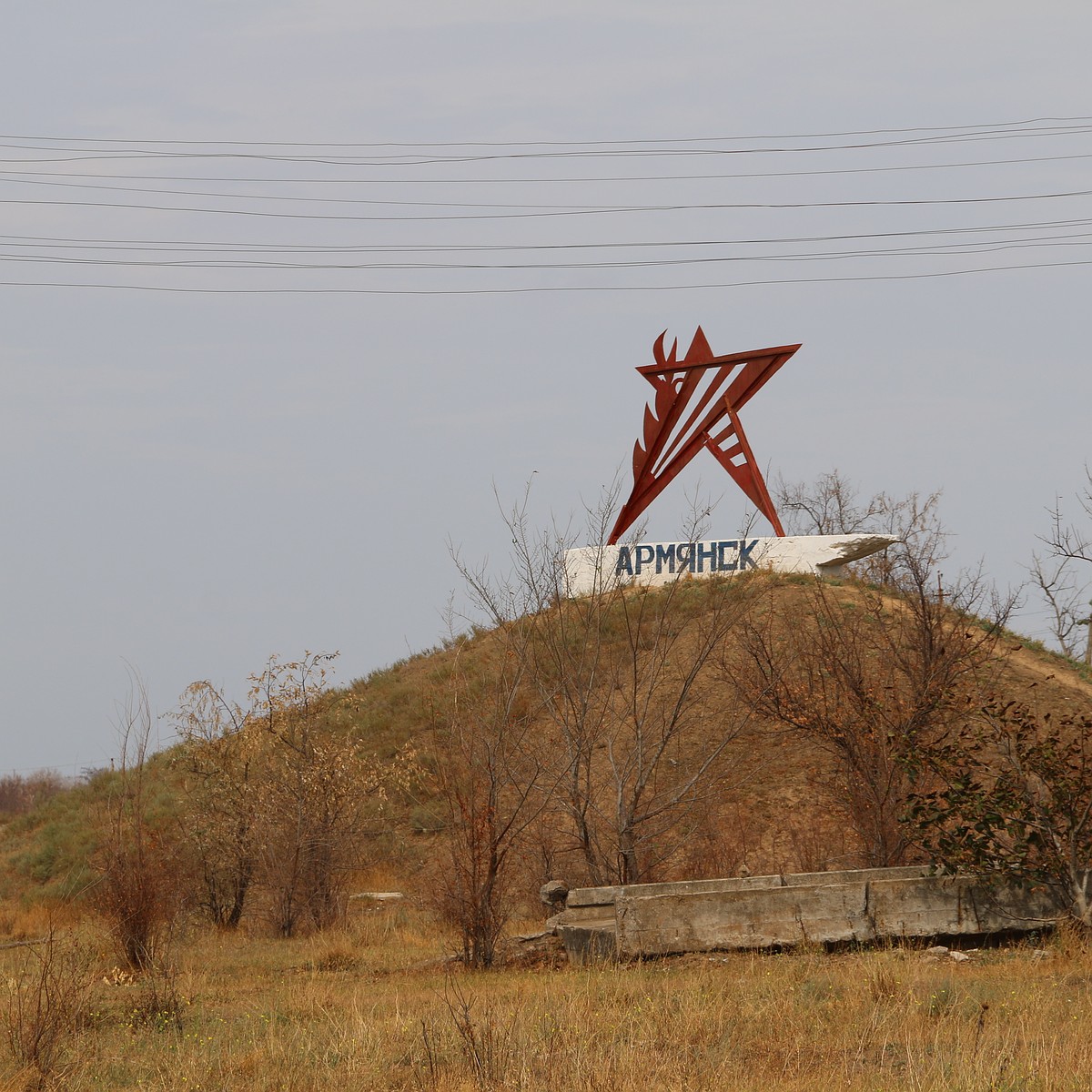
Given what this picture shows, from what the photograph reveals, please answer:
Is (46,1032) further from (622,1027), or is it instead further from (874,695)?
(874,695)

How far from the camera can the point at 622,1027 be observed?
8.17 meters

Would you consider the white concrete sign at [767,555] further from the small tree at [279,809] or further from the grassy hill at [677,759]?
the small tree at [279,809]

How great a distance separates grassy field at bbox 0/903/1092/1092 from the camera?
6.91 m

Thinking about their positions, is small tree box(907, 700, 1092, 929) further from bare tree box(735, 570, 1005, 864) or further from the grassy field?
bare tree box(735, 570, 1005, 864)

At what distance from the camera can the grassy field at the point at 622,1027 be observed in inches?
272

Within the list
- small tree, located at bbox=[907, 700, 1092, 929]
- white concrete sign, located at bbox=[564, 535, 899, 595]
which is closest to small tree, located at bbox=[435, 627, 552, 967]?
small tree, located at bbox=[907, 700, 1092, 929]

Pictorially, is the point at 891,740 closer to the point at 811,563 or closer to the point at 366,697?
the point at 811,563

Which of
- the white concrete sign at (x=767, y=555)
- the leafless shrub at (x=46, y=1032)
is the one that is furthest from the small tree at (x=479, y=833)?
the white concrete sign at (x=767, y=555)

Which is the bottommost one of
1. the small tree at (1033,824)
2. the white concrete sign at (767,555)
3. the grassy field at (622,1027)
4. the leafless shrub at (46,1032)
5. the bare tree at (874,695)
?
the grassy field at (622,1027)

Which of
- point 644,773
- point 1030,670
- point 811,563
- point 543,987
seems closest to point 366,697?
point 811,563

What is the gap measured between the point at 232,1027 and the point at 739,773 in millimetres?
16922

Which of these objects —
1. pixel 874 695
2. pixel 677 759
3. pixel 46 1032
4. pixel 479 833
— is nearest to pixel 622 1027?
pixel 46 1032

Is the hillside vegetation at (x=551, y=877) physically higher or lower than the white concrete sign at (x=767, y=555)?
lower

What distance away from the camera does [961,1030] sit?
7676mm
